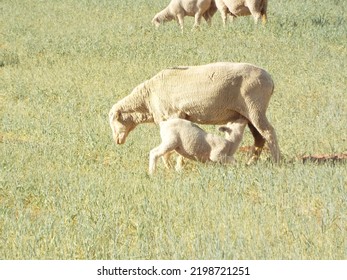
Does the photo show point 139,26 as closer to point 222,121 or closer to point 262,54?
point 262,54

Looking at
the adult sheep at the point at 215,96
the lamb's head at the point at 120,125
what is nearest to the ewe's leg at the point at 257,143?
the adult sheep at the point at 215,96

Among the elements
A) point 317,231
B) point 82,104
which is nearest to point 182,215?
point 317,231

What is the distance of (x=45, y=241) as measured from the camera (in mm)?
6781

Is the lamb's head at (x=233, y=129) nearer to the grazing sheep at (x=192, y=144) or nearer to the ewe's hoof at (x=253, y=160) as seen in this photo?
the grazing sheep at (x=192, y=144)

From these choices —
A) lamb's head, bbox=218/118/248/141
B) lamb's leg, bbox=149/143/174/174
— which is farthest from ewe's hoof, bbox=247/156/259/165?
lamb's leg, bbox=149/143/174/174

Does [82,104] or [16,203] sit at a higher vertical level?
[16,203]

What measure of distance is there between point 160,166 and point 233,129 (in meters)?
1.04

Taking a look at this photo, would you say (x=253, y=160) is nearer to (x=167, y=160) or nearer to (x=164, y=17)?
(x=167, y=160)

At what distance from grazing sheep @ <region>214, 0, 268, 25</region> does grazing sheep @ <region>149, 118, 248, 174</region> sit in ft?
42.7

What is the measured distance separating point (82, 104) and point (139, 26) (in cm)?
1016

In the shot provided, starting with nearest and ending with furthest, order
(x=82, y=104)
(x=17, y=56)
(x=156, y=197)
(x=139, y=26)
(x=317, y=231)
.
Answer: (x=317, y=231), (x=156, y=197), (x=82, y=104), (x=17, y=56), (x=139, y=26)

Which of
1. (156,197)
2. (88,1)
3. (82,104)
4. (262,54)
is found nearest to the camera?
(156,197)

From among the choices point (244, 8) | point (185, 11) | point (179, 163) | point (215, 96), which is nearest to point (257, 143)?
point (215, 96)

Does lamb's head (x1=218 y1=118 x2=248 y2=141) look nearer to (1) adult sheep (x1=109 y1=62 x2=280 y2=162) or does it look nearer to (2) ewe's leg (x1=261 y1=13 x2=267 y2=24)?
(1) adult sheep (x1=109 y1=62 x2=280 y2=162)
